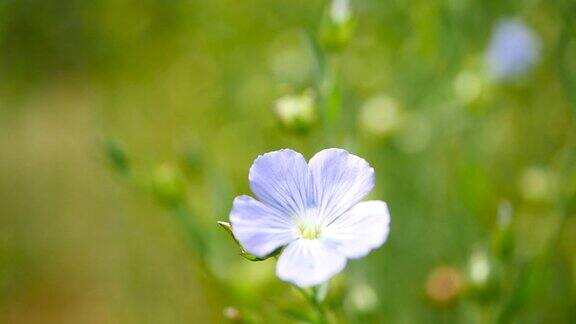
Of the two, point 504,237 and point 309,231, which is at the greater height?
point 504,237

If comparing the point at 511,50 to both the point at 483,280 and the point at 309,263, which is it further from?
the point at 309,263

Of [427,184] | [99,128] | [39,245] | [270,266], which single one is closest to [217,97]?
[99,128]

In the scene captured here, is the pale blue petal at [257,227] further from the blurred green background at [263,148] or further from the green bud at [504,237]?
the green bud at [504,237]

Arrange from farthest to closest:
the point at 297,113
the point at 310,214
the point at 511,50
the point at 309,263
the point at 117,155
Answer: the point at 511,50 → the point at 117,155 → the point at 297,113 → the point at 310,214 → the point at 309,263

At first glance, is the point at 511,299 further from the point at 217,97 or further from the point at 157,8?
the point at 157,8

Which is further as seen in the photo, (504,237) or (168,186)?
(168,186)

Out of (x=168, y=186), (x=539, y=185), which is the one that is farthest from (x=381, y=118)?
(x=168, y=186)
